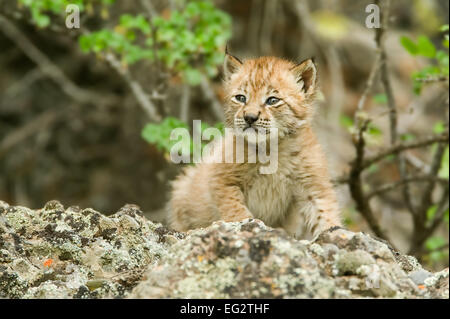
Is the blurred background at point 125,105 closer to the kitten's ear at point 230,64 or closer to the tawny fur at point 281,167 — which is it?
the kitten's ear at point 230,64

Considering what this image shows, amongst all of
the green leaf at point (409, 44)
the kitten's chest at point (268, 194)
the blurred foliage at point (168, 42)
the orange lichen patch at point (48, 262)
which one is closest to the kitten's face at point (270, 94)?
the kitten's chest at point (268, 194)

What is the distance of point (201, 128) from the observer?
6648 mm

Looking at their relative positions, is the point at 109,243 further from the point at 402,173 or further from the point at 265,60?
the point at 402,173

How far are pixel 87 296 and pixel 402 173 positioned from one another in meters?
5.27

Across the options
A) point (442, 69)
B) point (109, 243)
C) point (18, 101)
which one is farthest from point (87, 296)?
point (18, 101)

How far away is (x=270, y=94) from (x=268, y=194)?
83cm

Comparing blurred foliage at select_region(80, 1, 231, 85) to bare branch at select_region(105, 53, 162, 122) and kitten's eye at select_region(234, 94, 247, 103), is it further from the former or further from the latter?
kitten's eye at select_region(234, 94, 247, 103)

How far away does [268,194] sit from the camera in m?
5.51

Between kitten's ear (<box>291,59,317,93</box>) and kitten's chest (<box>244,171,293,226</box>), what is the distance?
31.1 inches

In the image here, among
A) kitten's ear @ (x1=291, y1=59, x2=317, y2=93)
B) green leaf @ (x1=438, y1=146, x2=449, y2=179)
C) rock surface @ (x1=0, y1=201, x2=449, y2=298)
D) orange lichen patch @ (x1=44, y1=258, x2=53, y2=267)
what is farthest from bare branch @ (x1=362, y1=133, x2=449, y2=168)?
orange lichen patch @ (x1=44, y1=258, x2=53, y2=267)

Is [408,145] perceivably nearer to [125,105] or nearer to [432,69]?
[432,69]

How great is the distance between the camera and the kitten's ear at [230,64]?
19.0 ft

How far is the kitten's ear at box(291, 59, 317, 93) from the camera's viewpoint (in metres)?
5.58

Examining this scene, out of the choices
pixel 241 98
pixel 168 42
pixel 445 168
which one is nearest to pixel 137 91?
pixel 168 42
